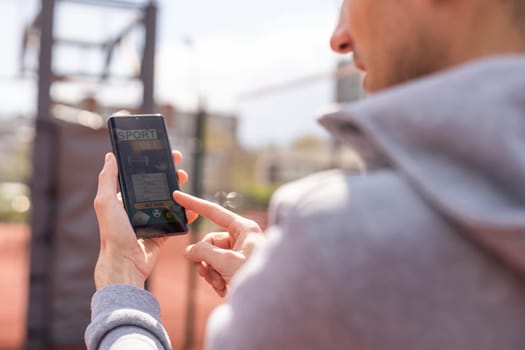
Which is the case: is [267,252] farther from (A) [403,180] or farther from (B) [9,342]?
(B) [9,342]

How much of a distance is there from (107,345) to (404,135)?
23.3 inches

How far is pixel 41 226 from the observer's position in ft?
19.4

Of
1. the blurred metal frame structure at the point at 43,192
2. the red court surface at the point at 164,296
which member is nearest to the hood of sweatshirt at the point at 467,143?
the red court surface at the point at 164,296

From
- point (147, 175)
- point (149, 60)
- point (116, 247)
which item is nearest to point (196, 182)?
point (149, 60)

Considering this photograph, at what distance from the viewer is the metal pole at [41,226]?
5.86 meters

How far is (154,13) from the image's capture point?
6023 mm

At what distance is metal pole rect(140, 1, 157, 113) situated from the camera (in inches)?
234

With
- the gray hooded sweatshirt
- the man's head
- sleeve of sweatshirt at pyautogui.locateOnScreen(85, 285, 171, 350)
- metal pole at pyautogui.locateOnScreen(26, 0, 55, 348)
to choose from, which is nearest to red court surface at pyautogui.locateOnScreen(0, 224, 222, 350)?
metal pole at pyautogui.locateOnScreen(26, 0, 55, 348)

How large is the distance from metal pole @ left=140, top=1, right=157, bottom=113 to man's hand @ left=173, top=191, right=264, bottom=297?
453 centimetres

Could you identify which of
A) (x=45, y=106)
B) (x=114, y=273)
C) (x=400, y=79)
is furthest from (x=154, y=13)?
(x=400, y=79)

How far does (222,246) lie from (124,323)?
0.41 metres

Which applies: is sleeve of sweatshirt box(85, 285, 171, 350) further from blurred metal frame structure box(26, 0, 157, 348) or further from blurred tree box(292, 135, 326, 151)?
blurred tree box(292, 135, 326, 151)

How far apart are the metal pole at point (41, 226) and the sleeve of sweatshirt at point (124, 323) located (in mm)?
4960

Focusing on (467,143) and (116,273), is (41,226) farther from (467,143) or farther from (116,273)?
(467,143)
